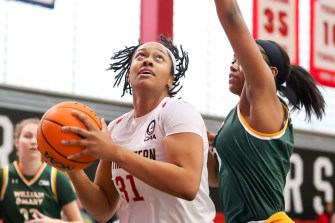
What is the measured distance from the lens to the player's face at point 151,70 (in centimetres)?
A: 368

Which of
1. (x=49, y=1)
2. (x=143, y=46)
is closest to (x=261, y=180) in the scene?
(x=143, y=46)

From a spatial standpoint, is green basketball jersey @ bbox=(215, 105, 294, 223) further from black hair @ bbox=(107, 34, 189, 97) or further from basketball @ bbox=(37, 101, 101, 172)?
basketball @ bbox=(37, 101, 101, 172)

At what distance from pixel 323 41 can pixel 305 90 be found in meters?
5.21

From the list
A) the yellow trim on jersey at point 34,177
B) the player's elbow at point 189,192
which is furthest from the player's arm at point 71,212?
the player's elbow at point 189,192

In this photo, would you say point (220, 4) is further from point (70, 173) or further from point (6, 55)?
point (6, 55)

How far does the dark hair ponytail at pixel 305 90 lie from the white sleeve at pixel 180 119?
88 cm

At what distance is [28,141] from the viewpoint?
6137 millimetres

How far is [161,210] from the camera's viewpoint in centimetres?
358

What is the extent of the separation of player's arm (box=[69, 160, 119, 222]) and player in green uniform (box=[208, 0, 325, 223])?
0.56m

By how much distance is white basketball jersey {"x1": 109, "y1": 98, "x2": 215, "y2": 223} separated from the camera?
3520 millimetres

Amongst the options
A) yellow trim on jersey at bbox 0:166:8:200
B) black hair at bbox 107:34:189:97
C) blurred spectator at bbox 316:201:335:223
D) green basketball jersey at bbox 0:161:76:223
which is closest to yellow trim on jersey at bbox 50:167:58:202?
green basketball jersey at bbox 0:161:76:223

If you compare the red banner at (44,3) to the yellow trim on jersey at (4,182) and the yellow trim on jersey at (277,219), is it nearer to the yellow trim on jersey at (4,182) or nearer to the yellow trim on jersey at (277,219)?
the yellow trim on jersey at (4,182)

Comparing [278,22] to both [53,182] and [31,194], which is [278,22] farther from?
[31,194]

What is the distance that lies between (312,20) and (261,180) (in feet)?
18.9
